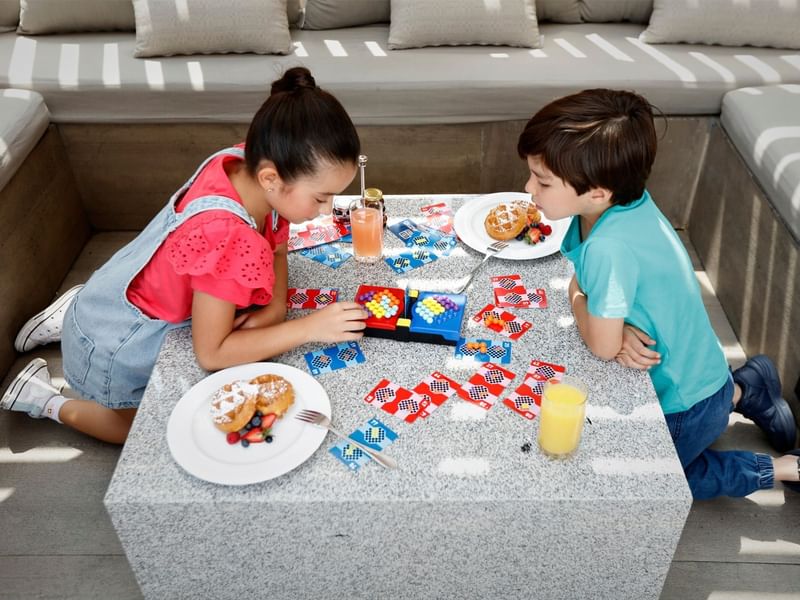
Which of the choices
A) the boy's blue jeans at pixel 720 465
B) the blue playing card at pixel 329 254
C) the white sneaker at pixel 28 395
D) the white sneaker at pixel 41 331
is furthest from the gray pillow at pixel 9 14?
the boy's blue jeans at pixel 720 465

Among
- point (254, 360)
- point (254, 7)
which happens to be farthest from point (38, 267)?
point (254, 360)

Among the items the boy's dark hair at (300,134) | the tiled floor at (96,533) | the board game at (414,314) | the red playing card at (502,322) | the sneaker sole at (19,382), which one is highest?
the boy's dark hair at (300,134)

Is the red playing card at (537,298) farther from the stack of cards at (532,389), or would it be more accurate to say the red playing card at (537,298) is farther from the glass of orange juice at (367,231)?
the glass of orange juice at (367,231)

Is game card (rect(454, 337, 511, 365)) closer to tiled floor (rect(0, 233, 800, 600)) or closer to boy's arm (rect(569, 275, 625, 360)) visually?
boy's arm (rect(569, 275, 625, 360))

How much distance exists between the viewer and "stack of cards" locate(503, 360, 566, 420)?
3.95 feet

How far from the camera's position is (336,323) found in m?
1.32

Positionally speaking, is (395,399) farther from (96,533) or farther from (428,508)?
(96,533)

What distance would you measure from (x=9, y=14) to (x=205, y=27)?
0.83 m

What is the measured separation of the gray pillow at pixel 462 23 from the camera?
2.55 metres

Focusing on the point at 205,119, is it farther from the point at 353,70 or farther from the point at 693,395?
the point at 693,395

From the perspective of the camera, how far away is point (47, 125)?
2.39m

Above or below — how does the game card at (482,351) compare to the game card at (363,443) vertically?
above

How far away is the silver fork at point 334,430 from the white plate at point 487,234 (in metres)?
0.59

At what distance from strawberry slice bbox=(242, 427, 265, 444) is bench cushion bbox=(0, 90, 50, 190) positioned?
1.41 meters
